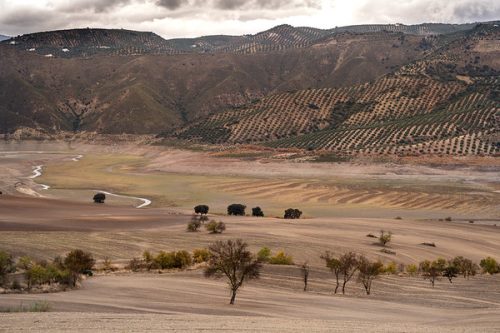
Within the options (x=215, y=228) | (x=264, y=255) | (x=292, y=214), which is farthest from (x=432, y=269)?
(x=292, y=214)

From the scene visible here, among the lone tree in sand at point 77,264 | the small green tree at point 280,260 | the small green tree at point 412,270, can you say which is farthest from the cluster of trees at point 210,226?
the lone tree in sand at point 77,264

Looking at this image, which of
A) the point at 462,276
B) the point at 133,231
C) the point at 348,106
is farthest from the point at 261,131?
the point at 462,276

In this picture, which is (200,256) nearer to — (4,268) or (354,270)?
(354,270)

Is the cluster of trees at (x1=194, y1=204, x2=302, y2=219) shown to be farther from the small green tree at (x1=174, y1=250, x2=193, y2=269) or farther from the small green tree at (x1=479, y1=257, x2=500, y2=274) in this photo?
the small green tree at (x1=174, y1=250, x2=193, y2=269)

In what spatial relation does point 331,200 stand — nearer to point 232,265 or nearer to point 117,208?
point 117,208

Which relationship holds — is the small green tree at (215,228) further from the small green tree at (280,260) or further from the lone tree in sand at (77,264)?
the lone tree in sand at (77,264)

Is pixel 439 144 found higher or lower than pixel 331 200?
higher

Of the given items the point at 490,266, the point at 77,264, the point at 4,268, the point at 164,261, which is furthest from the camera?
the point at 490,266
